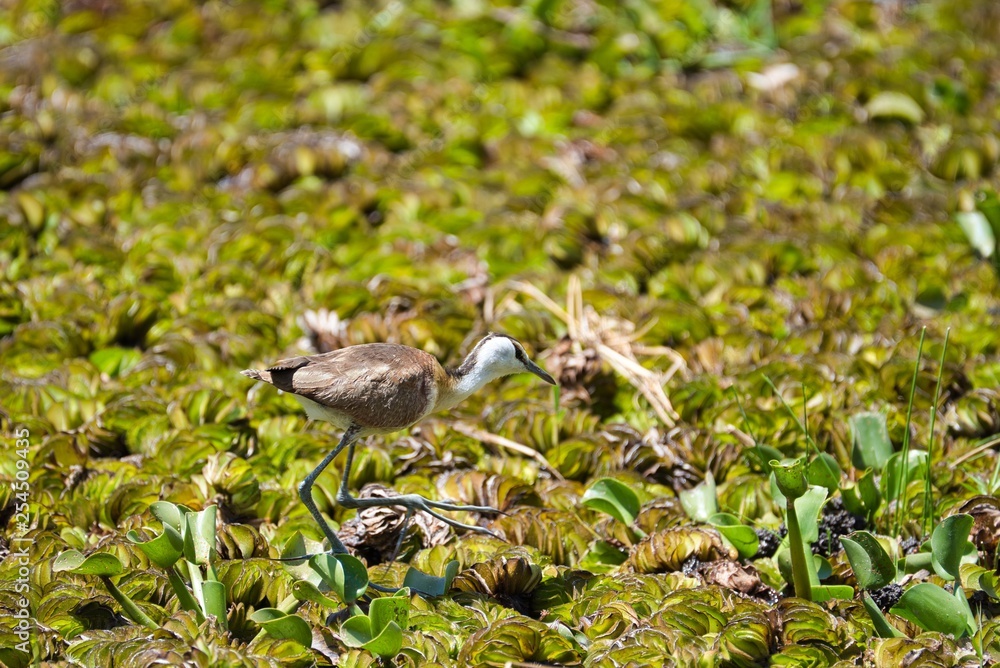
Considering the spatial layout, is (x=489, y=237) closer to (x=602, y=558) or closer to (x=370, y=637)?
(x=602, y=558)

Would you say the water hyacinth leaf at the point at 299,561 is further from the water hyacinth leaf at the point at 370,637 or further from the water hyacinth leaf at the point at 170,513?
the water hyacinth leaf at the point at 170,513

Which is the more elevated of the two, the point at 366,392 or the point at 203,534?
the point at 366,392

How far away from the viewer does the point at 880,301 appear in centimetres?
415

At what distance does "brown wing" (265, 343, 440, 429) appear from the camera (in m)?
2.81

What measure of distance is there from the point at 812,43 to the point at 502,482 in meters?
3.79

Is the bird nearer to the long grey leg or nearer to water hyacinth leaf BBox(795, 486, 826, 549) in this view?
the long grey leg

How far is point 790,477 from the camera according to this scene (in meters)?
2.44

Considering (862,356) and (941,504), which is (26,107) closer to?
(862,356)

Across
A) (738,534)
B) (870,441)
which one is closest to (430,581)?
(738,534)

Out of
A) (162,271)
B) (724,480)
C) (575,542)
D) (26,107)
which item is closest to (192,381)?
(162,271)

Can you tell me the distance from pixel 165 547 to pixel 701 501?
150 centimetres

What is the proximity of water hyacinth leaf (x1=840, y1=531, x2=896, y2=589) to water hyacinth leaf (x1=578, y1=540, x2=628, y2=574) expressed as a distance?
62 centimetres

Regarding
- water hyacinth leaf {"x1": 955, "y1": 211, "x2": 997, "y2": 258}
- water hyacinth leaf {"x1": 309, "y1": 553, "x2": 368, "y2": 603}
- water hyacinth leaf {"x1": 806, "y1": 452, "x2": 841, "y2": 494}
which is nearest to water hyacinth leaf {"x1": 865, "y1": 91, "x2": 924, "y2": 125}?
water hyacinth leaf {"x1": 955, "y1": 211, "x2": 997, "y2": 258}

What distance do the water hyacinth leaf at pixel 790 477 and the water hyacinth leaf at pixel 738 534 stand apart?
0.40 metres
